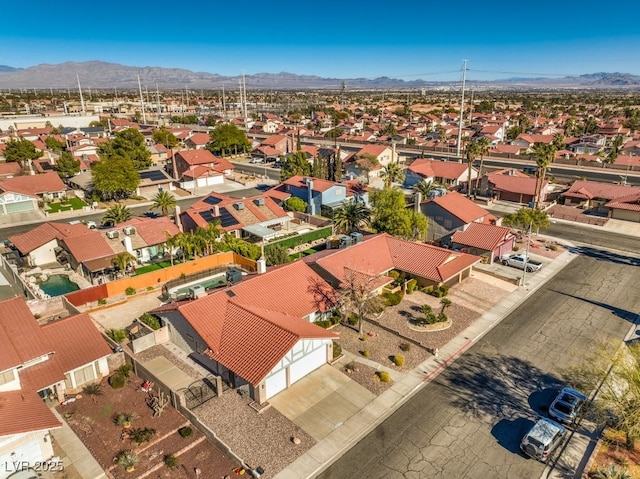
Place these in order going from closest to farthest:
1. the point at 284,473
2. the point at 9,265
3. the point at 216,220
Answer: the point at 284,473, the point at 9,265, the point at 216,220

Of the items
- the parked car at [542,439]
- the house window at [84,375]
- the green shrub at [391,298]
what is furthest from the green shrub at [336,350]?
the house window at [84,375]

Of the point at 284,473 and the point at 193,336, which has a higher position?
the point at 193,336

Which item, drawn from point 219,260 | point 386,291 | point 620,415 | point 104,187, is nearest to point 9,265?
point 219,260

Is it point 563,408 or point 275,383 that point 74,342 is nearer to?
point 275,383

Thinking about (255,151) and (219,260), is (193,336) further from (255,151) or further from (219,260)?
(255,151)

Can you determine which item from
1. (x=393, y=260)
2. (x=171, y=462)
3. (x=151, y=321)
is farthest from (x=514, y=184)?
(x=171, y=462)

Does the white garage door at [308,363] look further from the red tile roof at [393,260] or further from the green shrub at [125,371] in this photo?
the green shrub at [125,371]
